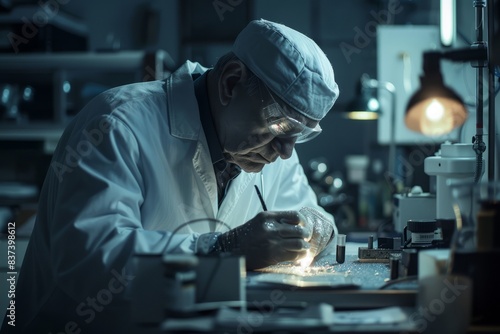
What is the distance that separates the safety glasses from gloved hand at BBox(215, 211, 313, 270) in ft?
0.86

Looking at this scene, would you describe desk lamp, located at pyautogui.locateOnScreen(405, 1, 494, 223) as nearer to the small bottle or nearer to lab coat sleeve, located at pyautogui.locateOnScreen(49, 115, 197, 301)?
the small bottle

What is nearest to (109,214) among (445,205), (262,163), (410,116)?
(262,163)

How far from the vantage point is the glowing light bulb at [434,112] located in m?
1.38

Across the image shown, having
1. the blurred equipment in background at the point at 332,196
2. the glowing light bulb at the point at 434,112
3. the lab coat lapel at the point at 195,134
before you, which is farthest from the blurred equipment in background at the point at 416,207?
the blurred equipment in background at the point at 332,196

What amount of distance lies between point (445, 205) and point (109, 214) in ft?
3.18

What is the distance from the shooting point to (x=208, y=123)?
1961mm

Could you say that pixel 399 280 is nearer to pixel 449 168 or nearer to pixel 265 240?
pixel 265 240

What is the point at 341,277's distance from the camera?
4.82 feet

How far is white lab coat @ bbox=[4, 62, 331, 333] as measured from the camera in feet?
5.01

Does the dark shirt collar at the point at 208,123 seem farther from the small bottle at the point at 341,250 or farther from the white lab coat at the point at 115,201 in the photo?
the small bottle at the point at 341,250

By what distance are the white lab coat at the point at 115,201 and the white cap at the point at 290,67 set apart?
26 cm

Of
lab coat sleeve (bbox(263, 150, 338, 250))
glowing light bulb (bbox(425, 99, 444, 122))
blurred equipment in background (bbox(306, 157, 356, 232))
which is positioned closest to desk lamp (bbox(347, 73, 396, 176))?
blurred equipment in background (bbox(306, 157, 356, 232))

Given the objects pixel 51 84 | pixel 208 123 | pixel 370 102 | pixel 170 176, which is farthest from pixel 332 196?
pixel 170 176

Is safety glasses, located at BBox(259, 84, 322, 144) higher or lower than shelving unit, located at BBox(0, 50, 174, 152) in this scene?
lower
